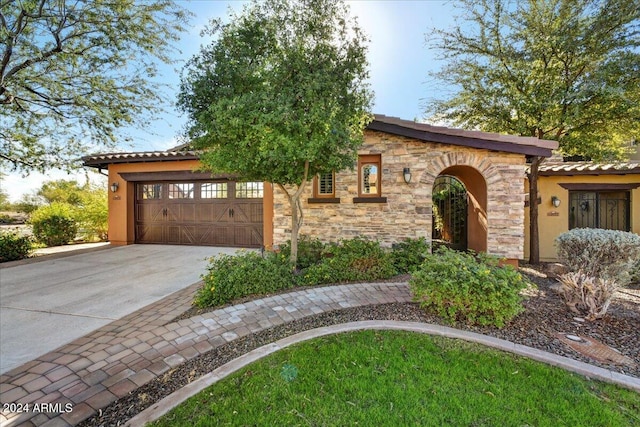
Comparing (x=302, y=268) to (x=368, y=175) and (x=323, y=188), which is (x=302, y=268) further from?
(x=368, y=175)

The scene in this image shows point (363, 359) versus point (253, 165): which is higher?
point (253, 165)

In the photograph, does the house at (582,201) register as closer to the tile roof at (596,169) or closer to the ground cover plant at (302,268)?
the tile roof at (596,169)

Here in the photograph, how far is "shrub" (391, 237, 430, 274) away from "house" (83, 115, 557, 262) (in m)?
0.31

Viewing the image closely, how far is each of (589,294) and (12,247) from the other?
519 inches

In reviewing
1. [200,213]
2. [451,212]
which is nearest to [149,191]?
[200,213]

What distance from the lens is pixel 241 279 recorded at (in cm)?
449

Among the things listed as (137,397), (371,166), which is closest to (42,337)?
(137,397)

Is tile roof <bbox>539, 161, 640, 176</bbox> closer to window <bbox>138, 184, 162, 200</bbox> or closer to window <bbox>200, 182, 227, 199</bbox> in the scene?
window <bbox>200, 182, 227, 199</bbox>

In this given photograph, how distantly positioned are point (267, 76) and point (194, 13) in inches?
184

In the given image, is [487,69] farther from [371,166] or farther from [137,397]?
[137,397]

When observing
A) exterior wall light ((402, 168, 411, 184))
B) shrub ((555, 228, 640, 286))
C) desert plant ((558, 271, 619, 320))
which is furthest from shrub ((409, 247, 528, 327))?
exterior wall light ((402, 168, 411, 184))

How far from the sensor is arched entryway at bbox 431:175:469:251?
9.06 metres

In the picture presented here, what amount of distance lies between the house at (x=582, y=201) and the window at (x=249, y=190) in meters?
8.44

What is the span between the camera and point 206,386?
253cm
